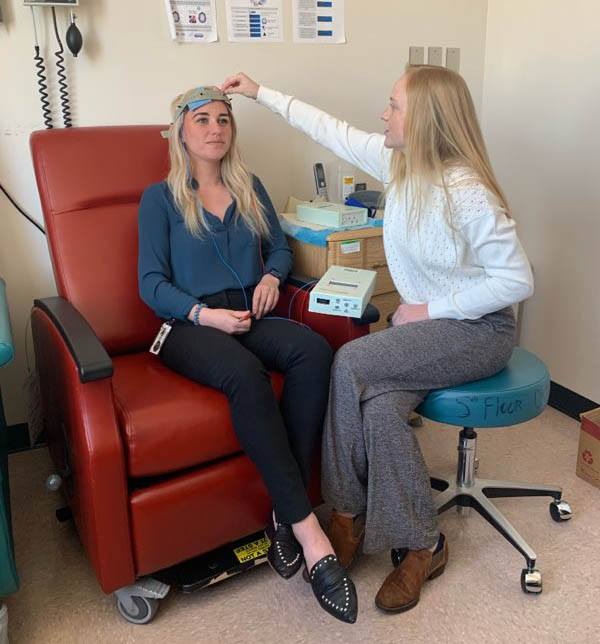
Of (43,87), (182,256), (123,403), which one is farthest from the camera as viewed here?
(43,87)

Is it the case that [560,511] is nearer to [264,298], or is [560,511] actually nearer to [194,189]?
[264,298]

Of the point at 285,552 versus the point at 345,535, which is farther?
the point at 345,535

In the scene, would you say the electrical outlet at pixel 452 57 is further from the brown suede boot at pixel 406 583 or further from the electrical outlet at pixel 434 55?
the brown suede boot at pixel 406 583

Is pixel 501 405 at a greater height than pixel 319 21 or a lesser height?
lesser

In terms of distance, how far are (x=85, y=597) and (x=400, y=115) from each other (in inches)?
54.7

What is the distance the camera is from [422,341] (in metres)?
1.52

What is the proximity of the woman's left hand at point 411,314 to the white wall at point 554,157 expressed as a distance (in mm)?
916

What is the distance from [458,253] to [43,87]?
1319 mm

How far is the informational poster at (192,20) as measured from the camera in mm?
2023

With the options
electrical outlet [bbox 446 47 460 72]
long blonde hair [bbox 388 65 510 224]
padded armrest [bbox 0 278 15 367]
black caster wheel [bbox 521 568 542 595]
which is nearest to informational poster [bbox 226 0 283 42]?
electrical outlet [bbox 446 47 460 72]

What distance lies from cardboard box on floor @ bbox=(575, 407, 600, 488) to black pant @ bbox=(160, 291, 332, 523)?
892 mm

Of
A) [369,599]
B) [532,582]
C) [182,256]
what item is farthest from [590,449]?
[182,256]

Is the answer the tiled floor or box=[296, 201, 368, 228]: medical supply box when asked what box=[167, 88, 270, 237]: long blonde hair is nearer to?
box=[296, 201, 368, 228]: medical supply box

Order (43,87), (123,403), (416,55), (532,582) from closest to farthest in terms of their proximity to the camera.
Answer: (123,403) → (532,582) → (43,87) → (416,55)
